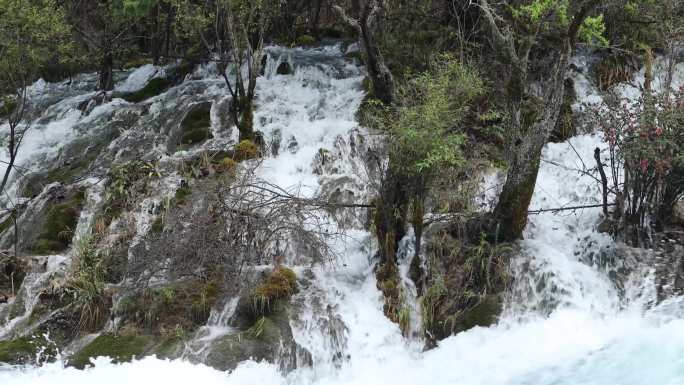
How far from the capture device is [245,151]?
36.7ft

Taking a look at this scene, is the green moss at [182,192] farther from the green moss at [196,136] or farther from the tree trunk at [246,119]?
the green moss at [196,136]

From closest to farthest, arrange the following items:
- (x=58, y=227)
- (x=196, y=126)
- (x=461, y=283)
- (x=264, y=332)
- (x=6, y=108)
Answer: (x=264, y=332), (x=461, y=283), (x=58, y=227), (x=196, y=126), (x=6, y=108)

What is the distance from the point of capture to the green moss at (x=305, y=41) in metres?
18.5

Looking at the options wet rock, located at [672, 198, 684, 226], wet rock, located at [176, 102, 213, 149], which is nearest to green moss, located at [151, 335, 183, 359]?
wet rock, located at [176, 102, 213, 149]

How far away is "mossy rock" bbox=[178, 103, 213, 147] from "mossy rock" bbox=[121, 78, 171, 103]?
10.3 ft

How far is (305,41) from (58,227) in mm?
11002

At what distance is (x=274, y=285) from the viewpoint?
25.5 feet

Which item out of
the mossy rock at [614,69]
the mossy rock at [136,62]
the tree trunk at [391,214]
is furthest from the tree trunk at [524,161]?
the mossy rock at [136,62]

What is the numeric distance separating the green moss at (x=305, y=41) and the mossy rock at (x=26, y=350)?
1323 cm

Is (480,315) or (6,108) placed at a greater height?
(6,108)

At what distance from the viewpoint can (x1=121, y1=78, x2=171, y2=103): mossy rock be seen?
15.9 meters

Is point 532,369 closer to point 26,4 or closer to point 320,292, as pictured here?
point 320,292

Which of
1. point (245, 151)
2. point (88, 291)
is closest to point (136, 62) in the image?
point (245, 151)

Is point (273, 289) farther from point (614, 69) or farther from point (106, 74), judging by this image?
point (106, 74)
